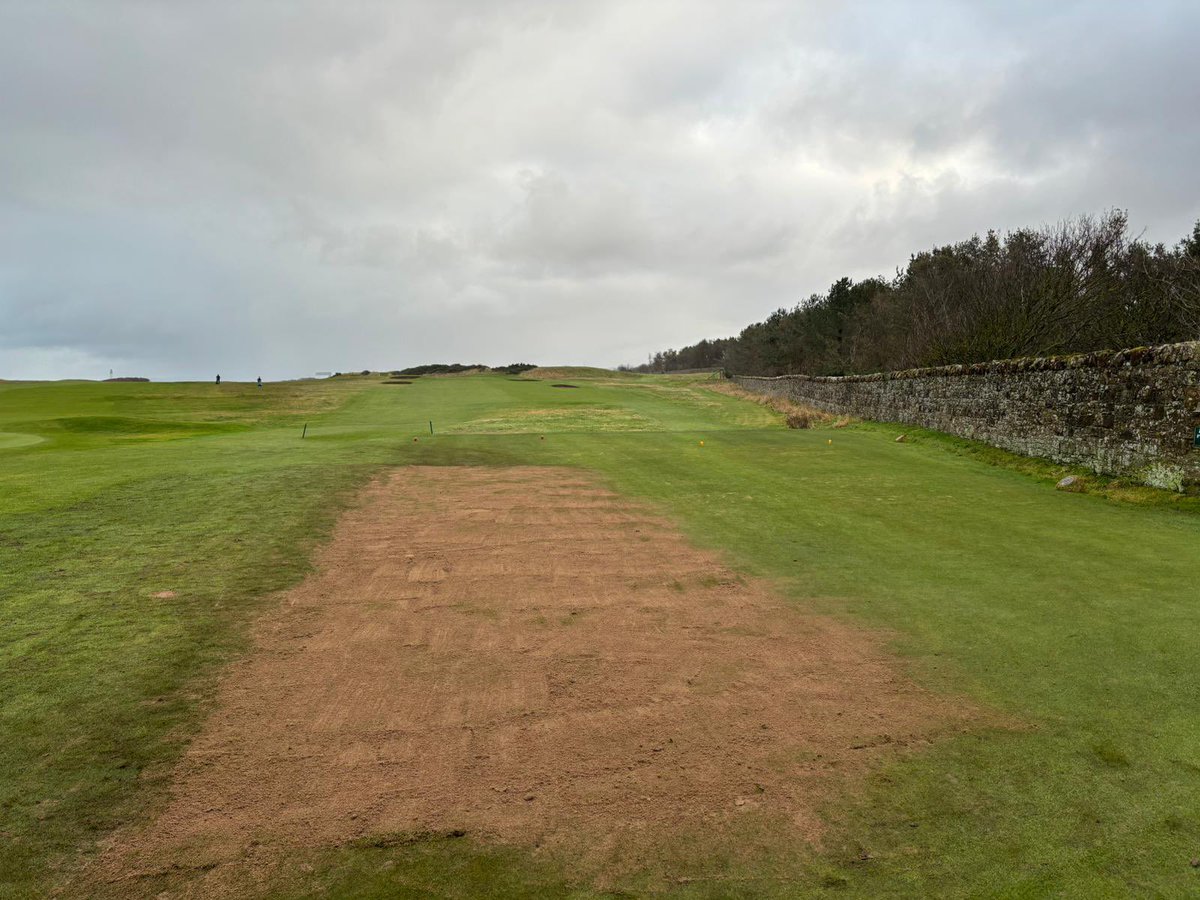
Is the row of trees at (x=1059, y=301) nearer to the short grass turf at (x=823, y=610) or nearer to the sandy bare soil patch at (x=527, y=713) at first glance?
the short grass turf at (x=823, y=610)

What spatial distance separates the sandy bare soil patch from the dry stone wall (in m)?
9.81

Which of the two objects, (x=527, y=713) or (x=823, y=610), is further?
(x=823, y=610)

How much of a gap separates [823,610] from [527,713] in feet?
11.1

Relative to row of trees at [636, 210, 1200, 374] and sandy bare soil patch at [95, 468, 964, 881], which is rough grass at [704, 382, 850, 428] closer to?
row of trees at [636, 210, 1200, 374]

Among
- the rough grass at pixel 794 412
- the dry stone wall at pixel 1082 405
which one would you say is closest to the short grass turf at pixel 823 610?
the dry stone wall at pixel 1082 405

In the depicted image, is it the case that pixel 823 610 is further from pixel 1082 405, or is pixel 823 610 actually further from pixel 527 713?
pixel 1082 405

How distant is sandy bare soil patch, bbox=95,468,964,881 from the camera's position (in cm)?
338

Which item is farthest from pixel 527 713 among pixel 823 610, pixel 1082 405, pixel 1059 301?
pixel 1059 301

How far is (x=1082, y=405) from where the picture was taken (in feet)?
45.0

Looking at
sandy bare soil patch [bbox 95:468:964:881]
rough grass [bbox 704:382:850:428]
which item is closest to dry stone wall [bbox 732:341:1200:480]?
rough grass [bbox 704:382:850:428]

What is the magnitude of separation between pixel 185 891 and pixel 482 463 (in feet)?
39.2

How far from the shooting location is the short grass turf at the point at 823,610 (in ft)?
9.92

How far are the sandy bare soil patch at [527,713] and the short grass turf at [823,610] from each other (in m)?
0.24

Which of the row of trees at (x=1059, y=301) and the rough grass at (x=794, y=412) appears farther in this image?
the rough grass at (x=794, y=412)
